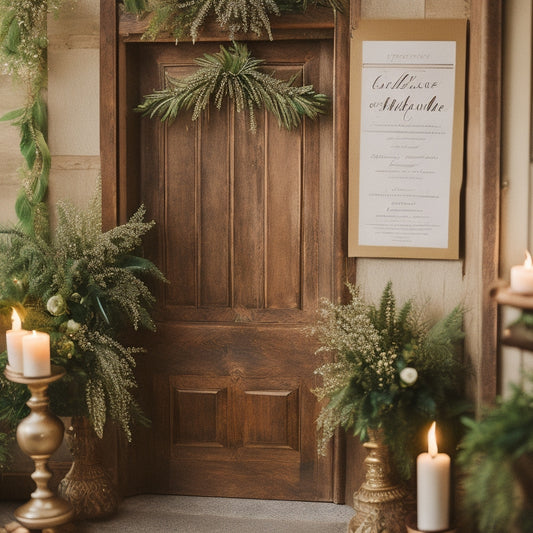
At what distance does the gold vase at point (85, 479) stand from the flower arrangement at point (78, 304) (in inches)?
5.3

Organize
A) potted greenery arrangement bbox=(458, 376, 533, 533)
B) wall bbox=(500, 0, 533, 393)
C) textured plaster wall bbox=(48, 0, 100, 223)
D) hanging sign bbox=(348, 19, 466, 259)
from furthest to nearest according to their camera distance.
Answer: textured plaster wall bbox=(48, 0, 100, 223) < hanging sign bbox=(348, 19, 466, 259) < wall bbox=(500, 0, 533, 393) < potted greenery arrangement bbox=(458, 376, 533, 533)

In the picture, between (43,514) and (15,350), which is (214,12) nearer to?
(15,350)

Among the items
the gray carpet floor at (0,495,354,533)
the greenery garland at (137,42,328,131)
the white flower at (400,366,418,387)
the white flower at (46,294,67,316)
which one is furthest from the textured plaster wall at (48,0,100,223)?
the white flower at (400,366,418,387)

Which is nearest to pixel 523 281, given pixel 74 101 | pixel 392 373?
pixel 392 373

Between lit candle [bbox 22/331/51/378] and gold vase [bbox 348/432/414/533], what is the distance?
4.02 ft

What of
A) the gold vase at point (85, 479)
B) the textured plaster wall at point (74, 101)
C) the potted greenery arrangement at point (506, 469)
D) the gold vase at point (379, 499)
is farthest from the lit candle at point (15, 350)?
the potted greenery arrangement at point (506, 469)

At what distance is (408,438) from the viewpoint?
261 centimetres

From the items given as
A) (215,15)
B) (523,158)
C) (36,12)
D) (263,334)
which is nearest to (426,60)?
(523,158)

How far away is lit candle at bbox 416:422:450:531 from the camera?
7.86ft

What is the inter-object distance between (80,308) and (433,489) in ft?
4.90

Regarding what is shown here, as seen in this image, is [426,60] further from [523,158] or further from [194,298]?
[194,298]

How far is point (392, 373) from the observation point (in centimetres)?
261

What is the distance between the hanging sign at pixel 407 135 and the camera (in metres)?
2.86

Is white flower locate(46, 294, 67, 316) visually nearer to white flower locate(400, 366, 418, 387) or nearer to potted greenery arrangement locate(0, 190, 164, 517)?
potted greenery arrangement locate(0, 190, 164, 517)
